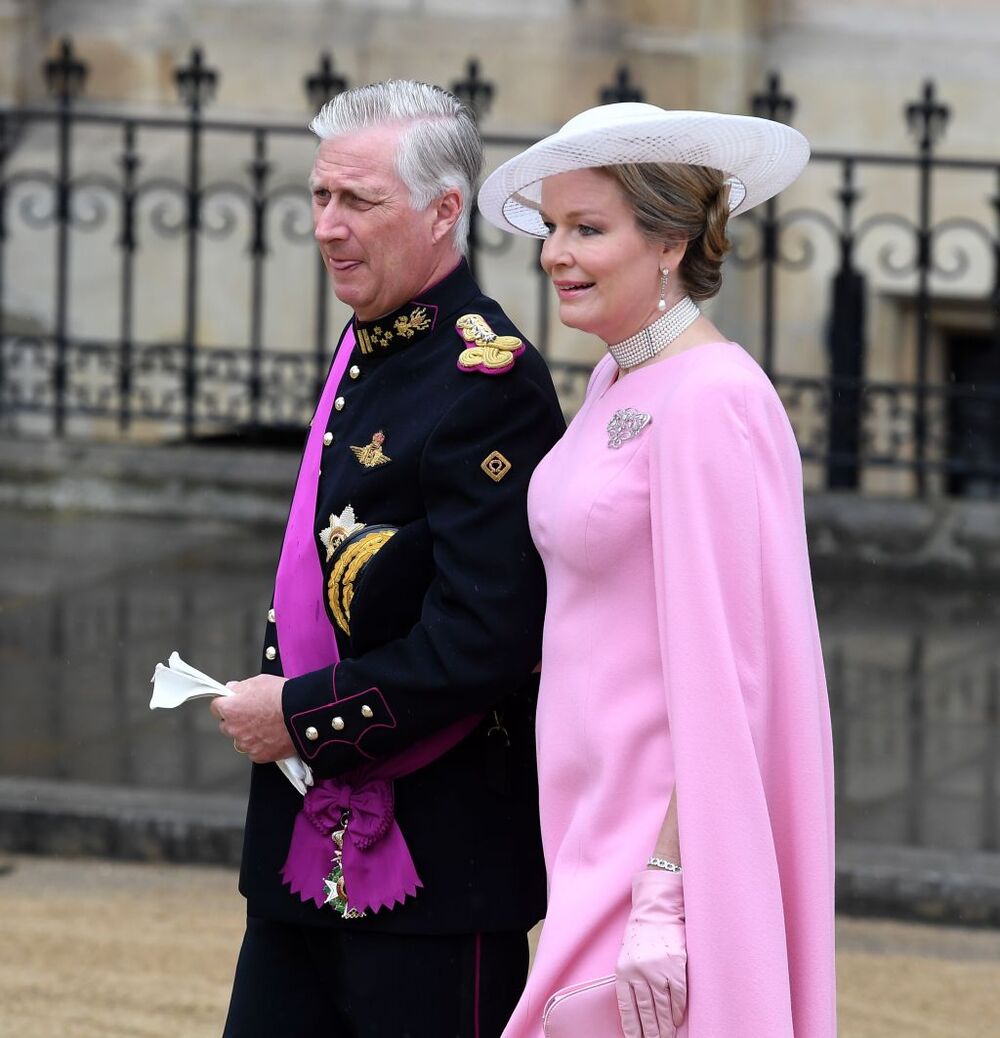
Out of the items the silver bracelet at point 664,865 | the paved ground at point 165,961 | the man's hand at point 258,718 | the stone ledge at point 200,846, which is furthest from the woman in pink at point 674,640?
the stone ledge at point 200,846

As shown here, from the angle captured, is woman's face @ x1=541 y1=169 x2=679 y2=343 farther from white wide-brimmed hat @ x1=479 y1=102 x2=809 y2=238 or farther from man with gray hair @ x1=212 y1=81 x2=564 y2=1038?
man with gray hair @ x1=212 y1=81 x2=564 y2=1038

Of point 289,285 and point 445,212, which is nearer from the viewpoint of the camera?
point 445,212

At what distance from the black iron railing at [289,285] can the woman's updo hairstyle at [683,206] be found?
656cm

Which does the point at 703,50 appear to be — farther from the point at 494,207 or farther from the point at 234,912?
the point at 494,207

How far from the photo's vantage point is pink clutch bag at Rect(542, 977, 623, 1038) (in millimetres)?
2709

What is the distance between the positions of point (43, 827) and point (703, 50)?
20.1 ft

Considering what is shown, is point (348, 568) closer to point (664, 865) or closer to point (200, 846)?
point (664, 865)

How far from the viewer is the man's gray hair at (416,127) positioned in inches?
119

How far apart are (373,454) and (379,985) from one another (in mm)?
704

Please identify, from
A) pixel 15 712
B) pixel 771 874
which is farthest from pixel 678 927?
pixel 15 712

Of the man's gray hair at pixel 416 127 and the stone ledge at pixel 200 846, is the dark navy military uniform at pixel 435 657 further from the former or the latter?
the stone ledge at pixel 200 846

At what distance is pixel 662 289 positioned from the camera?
2834mm

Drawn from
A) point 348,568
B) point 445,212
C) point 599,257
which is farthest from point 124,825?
point 599,257

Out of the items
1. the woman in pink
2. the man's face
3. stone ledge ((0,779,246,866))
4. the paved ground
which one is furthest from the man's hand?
stone ledge ((0,779,246,866))
